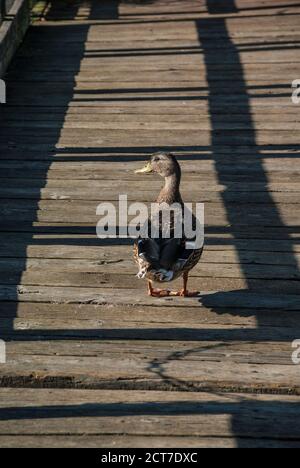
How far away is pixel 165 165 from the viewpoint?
7352 millimetres

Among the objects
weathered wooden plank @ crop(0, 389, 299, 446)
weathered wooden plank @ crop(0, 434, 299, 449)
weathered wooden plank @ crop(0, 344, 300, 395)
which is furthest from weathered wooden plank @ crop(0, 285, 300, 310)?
weathered wooden plank @ crop(0, 434, 299, 449)

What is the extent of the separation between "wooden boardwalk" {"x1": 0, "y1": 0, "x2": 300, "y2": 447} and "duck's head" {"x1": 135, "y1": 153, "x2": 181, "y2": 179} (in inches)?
23.2

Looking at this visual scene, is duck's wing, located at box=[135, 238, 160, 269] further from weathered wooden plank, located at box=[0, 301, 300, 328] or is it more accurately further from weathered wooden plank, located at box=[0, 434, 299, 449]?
weathered wooden plank, located at box=[0, 434, 299, 449]

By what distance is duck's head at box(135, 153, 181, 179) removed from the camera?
7.27m

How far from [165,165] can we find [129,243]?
0.62 metres

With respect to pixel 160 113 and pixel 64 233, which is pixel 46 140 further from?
pixel 64 233

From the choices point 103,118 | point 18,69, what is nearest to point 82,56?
point 18,69

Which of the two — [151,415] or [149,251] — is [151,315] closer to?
[149,251]

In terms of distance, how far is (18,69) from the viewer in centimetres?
1204

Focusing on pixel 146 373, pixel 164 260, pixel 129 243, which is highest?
pixel 164 260

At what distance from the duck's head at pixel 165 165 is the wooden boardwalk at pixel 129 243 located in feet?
1.93

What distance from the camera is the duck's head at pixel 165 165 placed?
727cm

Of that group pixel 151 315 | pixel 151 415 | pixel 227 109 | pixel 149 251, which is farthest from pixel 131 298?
pixel 227 109

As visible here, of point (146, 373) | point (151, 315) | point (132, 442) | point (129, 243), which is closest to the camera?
point (132, 442)
